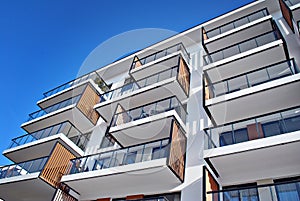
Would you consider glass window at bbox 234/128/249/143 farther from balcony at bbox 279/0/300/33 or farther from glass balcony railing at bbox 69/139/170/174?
balcony at bbox 279/0/300/33

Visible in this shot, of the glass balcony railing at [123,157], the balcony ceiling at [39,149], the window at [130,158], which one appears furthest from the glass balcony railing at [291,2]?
the balcony ceiling at [39,149]

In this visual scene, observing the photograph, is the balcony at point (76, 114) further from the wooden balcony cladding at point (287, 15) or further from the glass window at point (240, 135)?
the wooden balcony cladding at point (287, 15)

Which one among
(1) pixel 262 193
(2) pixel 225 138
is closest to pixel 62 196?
(2) pixel 225 138

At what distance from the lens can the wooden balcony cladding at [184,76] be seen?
14.0 m

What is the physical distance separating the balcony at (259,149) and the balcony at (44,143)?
876cm

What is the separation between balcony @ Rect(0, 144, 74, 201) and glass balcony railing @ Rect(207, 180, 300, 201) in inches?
321

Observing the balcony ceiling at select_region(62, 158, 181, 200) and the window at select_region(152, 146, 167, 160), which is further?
the window at select_region(152, 146, 167, 160)

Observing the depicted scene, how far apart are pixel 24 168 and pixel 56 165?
2005 mm

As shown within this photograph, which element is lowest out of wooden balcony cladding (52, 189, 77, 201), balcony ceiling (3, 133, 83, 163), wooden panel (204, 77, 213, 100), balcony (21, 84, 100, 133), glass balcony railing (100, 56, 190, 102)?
wooden balcony cladding (52, 189, 77, 201)

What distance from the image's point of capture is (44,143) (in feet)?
49.4

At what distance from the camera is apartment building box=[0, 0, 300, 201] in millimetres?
8852

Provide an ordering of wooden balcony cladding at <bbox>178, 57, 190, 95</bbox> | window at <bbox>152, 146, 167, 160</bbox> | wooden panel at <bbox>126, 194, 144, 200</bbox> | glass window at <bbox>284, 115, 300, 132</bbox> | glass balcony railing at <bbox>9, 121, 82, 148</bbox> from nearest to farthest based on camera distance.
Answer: glass window at <bbox>284, 115, 300, 132</bbox> < window at <bbox>152, 146, 167, 160</bbox> < wooden panel at <bbox>126, 194, 144, 200</bbox> < wooden balcony cladding at <bbox>178, 57, 190, 95</bbox> < glass balcony railing at <bbox>9, 121, 82, 148</bbox>

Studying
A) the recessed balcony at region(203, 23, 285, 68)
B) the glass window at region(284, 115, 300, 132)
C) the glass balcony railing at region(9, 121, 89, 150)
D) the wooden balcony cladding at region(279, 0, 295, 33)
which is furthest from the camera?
the glass balcony railing at region(9, 121, 89, 150)

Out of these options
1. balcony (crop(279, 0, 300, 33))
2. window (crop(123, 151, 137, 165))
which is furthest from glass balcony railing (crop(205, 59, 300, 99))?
window (crop(123, 151, 137, 165))
